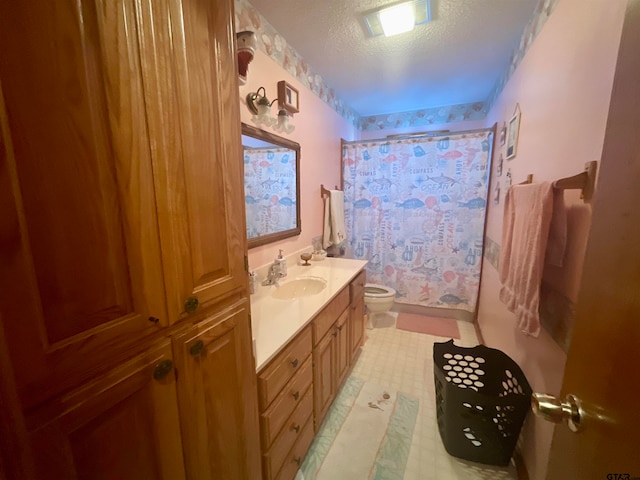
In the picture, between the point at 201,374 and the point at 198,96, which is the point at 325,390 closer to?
the point at 201,374

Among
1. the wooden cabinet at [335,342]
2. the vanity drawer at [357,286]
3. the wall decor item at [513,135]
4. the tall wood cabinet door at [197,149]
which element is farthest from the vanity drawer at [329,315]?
the wall decor item at [513,135]

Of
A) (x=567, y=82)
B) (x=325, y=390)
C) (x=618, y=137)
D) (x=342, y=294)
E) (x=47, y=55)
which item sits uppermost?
(x=567, y=82)

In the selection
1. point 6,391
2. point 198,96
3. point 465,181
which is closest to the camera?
point 6,391

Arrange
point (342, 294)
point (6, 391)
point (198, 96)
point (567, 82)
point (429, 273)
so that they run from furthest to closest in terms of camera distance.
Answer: point (429, 273), point (342, 294), point (567, 82), point (198, 96), point (6, 391)

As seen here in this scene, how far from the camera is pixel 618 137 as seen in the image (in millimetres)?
476

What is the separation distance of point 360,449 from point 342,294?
32.7 inches

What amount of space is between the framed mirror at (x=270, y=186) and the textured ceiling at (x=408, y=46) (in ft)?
2.34

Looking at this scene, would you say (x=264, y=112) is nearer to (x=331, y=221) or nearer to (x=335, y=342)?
(x=331, y=221)

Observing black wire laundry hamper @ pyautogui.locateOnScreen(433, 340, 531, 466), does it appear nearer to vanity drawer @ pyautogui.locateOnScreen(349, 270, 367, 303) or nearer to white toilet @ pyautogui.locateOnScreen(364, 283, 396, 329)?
vanity drawer @ pyautogui.locateOnScreen(349, 270, 367, 303)

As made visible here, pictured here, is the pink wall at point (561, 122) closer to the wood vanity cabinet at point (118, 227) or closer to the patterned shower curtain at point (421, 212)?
the patterned shower curtain at point (421, 212)

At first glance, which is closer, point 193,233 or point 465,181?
point 193,233

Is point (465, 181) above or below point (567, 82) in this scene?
below

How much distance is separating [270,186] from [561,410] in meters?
1.66

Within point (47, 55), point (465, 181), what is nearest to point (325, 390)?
point (47, 55)
